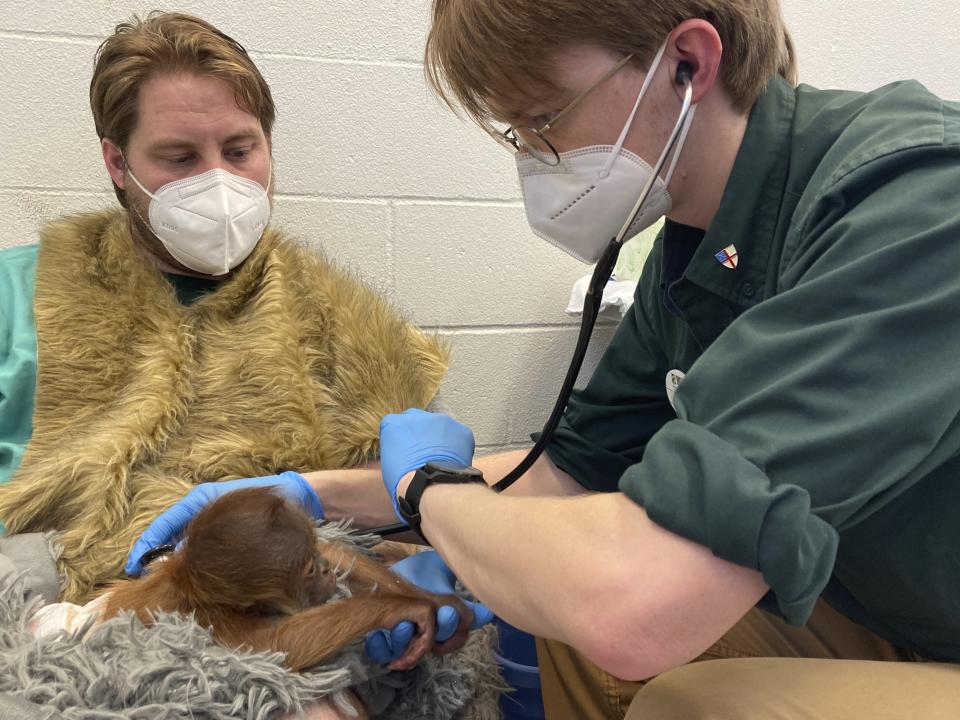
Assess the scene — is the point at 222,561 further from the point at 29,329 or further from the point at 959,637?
the point at 959,637

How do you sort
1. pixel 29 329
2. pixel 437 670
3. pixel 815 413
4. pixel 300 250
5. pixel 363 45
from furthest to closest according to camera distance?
pixel 363 45
pixel 300 250
pixel 29 329
pixel 437 670
pixel 815 413

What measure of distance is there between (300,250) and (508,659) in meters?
0.91

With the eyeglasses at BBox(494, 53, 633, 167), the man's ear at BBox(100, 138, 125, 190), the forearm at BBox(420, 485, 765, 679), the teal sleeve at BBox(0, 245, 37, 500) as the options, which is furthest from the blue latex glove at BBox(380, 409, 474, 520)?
the man's ear at BBox(100, 138, 125, 190)

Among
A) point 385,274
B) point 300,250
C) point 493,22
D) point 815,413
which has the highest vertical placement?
point 493,22

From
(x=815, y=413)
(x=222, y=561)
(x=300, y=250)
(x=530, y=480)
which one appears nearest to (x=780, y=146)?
(x=815, y=413)

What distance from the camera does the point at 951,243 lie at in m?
0.70

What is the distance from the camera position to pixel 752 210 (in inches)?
37.7

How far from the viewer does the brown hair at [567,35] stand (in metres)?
0.87

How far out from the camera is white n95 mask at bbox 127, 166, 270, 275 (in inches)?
54.6

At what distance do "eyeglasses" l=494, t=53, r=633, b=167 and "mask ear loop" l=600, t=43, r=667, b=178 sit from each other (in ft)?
0.10

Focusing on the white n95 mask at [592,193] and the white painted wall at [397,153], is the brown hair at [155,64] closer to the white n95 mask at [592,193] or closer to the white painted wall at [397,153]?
the white painted wall at [397,153]

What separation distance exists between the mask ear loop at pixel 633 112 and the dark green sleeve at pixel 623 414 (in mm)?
337

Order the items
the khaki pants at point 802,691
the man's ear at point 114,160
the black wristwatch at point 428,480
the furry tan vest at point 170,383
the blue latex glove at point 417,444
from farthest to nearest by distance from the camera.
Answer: the man's ear at point 114,160, the furry tan vest at point 170,383, the blue latex glove at point 417,444, the black wristwatch at point 428,480, the khaki pants at point 802,691

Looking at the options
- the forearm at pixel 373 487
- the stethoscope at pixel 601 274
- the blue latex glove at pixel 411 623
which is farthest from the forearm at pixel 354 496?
the stethoscope at pixel 601 274
